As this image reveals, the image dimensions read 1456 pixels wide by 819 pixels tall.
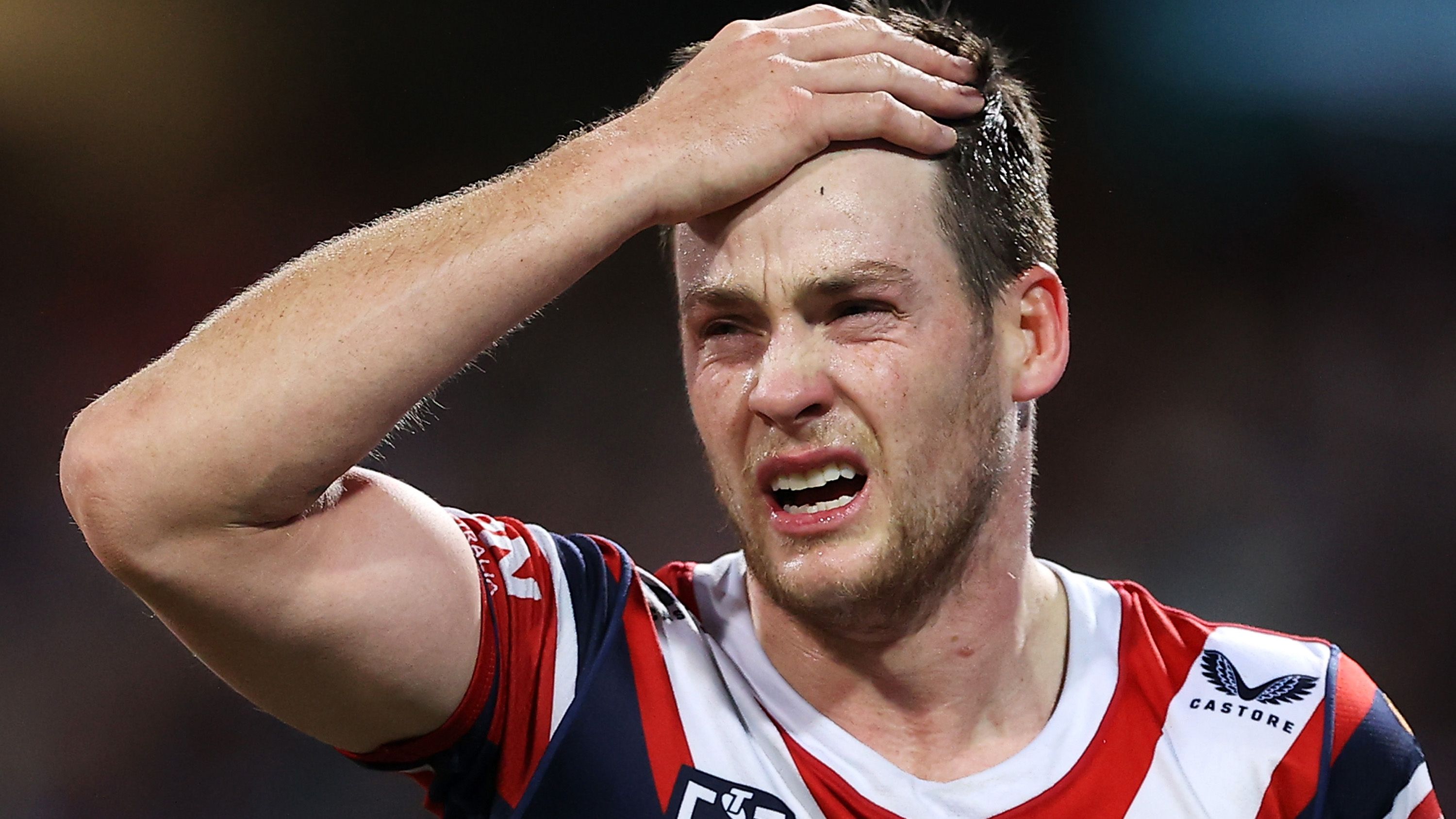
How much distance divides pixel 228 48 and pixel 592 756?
340 cm

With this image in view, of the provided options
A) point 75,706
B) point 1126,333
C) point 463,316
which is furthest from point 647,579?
point 1126,333

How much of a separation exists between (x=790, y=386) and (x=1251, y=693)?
2.97 feet

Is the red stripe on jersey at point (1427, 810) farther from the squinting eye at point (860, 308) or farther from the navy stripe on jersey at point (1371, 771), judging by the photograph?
the squinting eye at point (860, 308)

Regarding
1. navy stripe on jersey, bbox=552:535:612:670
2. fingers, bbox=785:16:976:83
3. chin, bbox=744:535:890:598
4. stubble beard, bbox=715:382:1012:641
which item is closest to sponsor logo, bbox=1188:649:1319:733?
stubble beard, bbox=715:382:1012:641

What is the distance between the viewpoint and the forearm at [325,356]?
134 cm

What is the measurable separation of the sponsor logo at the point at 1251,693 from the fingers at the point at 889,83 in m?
0.96

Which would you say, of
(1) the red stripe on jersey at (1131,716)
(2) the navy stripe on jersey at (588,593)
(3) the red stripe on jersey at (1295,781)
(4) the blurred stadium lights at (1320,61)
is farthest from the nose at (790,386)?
(4) the blurred stadium lights at (1320,61)

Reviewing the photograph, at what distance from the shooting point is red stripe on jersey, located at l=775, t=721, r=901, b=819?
1732 mm

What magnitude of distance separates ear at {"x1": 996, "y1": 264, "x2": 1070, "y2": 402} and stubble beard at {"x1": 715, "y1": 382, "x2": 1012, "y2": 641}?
3.5 inches

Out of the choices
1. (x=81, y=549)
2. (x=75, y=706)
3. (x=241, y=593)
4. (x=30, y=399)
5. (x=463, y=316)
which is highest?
(x=463, y=316)

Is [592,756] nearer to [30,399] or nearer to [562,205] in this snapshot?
[562,205]

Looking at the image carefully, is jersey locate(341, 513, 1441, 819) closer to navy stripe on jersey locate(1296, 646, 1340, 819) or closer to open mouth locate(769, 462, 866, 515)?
navy stripe on jersey locate(1296, 646, 1340, 819)

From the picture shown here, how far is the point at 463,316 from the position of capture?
1.42 m

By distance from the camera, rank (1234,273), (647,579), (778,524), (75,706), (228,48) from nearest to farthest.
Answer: (778,524) → (647,579) → (75,706) → (228,48) → (1234,273)
